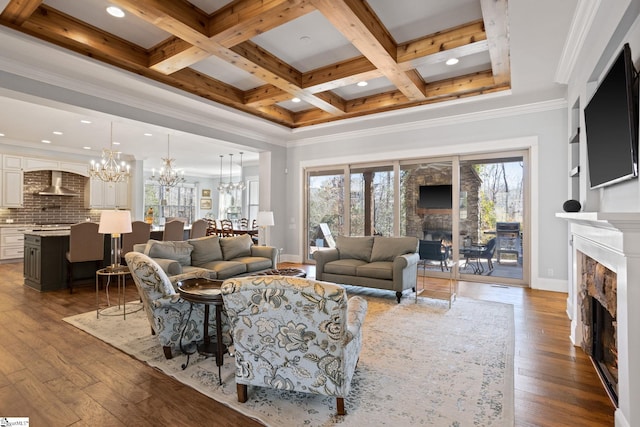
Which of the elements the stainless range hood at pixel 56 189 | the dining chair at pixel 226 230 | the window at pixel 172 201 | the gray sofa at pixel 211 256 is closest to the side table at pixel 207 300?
the gray sofa at pixel 211 256

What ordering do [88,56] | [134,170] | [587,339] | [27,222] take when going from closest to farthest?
[587,339] < [88,56] < [27,222] < [134,170]

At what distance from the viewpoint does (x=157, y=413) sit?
6.88 feet

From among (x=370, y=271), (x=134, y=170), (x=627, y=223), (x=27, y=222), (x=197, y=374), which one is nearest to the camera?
(x=627, y=223)

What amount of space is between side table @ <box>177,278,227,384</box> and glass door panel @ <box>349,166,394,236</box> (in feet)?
15.4

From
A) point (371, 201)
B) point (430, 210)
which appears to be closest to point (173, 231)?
point (371, 201)

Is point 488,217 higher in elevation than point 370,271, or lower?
higher

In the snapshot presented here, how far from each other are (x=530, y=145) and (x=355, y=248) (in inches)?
129

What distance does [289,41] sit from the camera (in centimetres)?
393

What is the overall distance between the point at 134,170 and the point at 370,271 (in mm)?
8917

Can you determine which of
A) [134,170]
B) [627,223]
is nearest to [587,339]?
[627,223]

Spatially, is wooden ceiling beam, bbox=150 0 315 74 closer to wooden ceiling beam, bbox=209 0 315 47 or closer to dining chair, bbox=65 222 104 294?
wooden ceiling beam, bbox=209 0 315 47

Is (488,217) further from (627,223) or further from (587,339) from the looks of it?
(627,223)

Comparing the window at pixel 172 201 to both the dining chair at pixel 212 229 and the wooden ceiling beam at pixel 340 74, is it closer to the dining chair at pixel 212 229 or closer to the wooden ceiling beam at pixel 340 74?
the dining chair at pixel 212 229

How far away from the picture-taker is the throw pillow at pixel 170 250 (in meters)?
4.32
